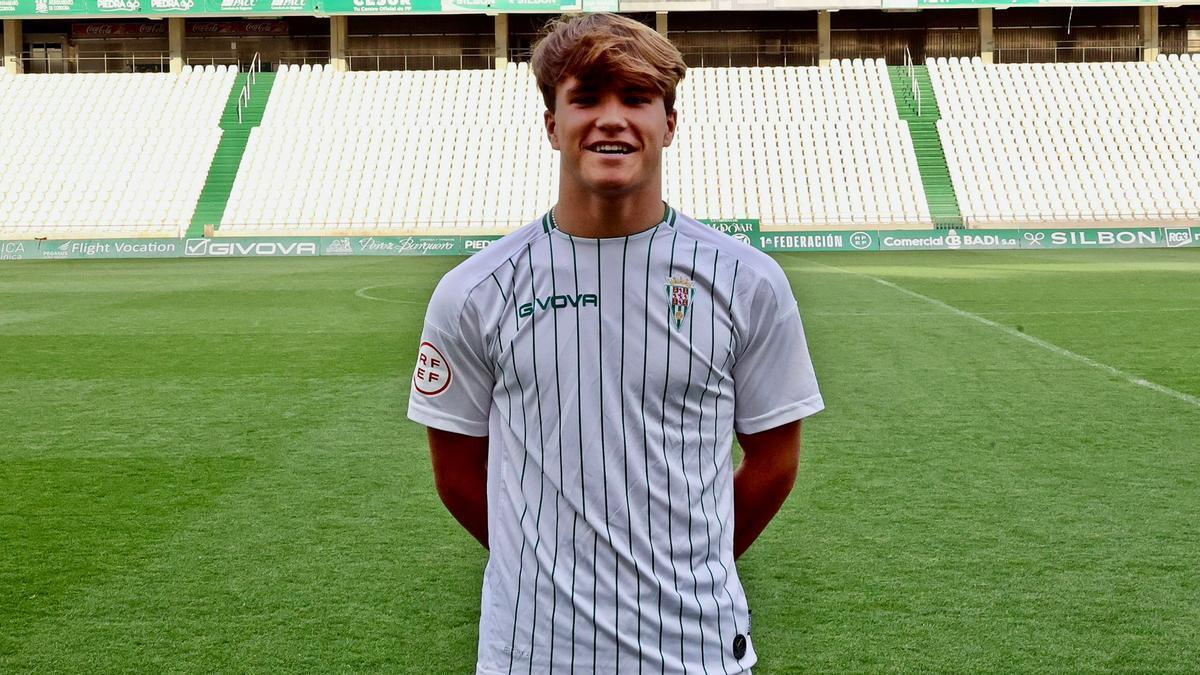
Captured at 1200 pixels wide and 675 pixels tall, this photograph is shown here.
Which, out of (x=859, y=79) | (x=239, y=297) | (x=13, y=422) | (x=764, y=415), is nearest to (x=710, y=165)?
(x=859, y=79)

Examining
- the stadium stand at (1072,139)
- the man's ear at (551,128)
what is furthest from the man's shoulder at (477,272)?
the stadium stand at (1072,139)

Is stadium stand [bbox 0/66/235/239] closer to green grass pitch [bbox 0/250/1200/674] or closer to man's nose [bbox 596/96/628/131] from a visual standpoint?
green grass pitch [bbox 0/250/1200/674]

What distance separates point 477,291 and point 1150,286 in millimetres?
19573

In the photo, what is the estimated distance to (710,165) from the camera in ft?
127

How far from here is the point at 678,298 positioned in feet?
7.09

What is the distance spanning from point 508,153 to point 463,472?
37.8m

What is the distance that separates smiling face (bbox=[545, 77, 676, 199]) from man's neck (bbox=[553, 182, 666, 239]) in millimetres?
15

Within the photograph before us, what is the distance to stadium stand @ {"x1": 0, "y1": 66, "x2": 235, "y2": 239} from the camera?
36.5m

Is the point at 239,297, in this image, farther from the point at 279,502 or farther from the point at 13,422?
the point at 279,502

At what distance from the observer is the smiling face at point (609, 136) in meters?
2.06

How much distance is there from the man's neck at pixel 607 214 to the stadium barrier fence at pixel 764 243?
3000 cm

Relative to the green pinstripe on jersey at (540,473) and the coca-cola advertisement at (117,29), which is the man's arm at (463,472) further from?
the coca-cola advertisement at (117,29)

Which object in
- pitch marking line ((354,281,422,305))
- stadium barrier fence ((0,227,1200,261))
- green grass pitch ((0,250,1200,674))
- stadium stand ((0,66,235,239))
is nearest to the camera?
green grass pitch ((0,250,1200,674))

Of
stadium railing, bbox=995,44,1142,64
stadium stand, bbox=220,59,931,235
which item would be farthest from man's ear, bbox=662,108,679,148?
stadium railing, bbox=995,44,1142,64
